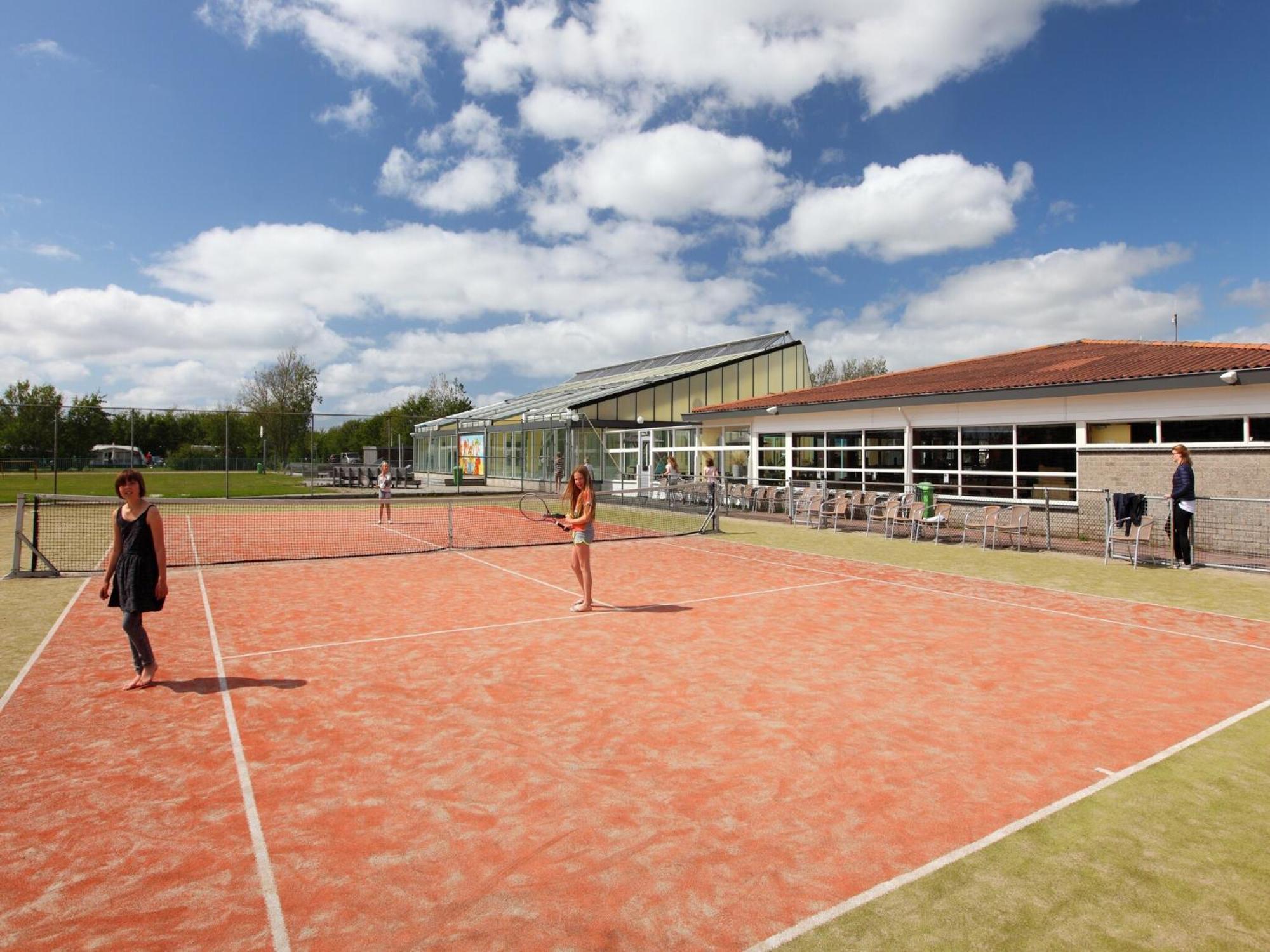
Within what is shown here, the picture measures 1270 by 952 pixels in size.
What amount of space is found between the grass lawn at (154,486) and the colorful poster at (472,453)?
7.84 meters

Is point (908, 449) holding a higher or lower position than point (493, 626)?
higher

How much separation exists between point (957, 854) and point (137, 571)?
620 cm

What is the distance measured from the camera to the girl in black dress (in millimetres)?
6102

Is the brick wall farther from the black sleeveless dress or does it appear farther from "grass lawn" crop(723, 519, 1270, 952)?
the black sleeveless dress

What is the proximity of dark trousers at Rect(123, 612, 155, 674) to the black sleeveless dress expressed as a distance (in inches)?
2.6

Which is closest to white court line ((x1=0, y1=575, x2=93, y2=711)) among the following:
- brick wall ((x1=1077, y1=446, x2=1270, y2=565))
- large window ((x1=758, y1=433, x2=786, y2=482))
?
brick wall ((x1=1077, y1=446, x2=1270, y2=565))

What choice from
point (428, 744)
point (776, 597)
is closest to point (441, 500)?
point (776, 597)

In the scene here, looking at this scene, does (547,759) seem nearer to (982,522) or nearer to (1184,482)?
(1184,482)

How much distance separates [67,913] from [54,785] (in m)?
1.55

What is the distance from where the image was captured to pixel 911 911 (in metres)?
3.18

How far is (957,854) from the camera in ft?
11.9

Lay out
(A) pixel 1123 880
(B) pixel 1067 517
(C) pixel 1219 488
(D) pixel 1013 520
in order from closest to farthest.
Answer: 1. (A) pixel 1123 880
2. (C) pixel 1219 488
3. (D) pixel 1013 520
4. (B) pixel 1067 517

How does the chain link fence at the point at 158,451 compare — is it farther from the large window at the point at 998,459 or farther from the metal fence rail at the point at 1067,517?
the large window at the point at 998,459

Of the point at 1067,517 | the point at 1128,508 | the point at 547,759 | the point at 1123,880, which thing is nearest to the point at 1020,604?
the point at 1128,508
